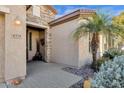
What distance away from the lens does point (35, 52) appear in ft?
47.4

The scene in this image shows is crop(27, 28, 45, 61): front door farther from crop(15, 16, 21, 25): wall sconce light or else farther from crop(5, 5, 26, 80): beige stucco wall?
Answer: crop(15, 16, 21, 25): wall sconce light

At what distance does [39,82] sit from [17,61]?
4.50 feet

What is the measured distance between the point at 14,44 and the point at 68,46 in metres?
4.92

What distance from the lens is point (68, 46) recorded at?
10.6m

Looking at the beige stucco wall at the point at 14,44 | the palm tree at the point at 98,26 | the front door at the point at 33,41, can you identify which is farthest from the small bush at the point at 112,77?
the front door at the point at 33,41

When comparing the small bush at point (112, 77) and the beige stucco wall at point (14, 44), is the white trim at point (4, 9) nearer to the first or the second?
the beige stucco wall at point (14, 44)

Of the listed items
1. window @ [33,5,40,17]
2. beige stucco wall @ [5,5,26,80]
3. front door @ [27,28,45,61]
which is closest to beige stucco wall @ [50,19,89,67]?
window @ [33,5,40,17]

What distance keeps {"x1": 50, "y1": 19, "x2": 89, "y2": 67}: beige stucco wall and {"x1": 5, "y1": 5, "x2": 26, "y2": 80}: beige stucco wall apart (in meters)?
4.01

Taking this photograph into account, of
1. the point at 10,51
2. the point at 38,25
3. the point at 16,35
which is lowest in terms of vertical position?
the point at 10,51

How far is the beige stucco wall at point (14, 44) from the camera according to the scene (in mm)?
6080

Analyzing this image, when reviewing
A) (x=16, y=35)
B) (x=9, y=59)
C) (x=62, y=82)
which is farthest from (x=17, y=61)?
(x=62, y=82)

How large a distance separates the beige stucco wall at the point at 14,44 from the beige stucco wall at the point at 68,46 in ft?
13.2

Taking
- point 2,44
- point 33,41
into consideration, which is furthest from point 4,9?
point 33,41
